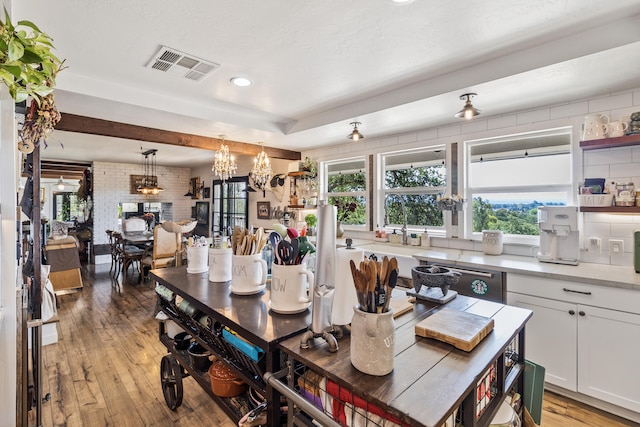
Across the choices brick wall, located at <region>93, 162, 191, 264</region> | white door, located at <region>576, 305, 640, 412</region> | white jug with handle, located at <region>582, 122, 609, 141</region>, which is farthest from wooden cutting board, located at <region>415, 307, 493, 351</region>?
brick wall, located at <region>93, 162, 191, 264</region>

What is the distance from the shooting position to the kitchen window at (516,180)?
2721mm

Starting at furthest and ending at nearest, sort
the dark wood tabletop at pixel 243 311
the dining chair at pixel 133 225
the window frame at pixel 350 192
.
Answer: the dining chair at pixel 133 225, the window frame at pixel 350 192, the dark wood tabletop at pixel 243 311

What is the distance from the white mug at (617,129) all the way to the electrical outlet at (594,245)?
811mm

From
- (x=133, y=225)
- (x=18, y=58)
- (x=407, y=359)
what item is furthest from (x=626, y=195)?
(x=133, y=225)

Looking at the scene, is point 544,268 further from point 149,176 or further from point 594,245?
point 149,176

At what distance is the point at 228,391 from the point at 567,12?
8.57ft

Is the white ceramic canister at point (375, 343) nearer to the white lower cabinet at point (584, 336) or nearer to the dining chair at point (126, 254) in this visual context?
the white lower cabinet at point (584, 336)

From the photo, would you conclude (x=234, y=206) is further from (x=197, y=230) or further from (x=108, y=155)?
(x=108, y=155)

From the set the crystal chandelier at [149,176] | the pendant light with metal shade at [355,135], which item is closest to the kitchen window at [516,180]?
the pendant light with metal shade at [355,135]

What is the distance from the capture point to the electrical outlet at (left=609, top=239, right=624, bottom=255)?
233cm

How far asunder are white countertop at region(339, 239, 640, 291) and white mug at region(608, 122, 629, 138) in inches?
38.9

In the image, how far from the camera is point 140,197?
7805 mm

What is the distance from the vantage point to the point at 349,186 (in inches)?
176

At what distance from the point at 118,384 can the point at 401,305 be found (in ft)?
7.74
